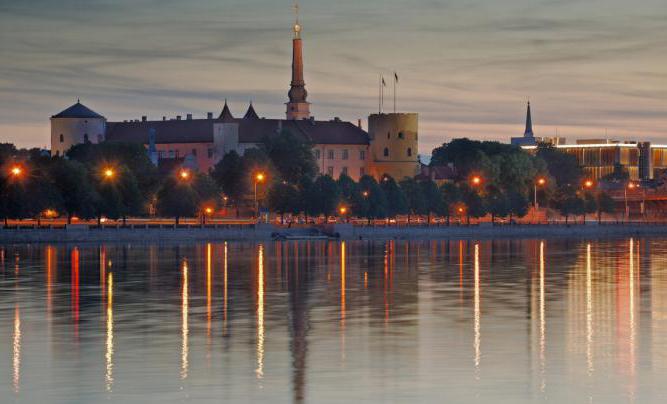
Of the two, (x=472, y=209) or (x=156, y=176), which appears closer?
(x=156, y=176)

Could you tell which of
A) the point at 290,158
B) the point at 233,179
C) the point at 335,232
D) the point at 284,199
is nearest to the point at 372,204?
the point at 284,199

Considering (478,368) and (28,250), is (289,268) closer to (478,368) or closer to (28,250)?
(28,250)

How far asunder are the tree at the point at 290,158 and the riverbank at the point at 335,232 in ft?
115

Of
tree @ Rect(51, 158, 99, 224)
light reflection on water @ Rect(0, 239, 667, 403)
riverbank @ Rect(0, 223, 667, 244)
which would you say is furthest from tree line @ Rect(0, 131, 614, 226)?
light reflection on water @ Rect(0, 239, 667, 403)

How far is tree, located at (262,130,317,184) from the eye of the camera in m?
189

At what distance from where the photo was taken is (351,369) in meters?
35.7

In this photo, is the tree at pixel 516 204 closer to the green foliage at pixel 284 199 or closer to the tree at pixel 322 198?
the tree at pixel 322 198

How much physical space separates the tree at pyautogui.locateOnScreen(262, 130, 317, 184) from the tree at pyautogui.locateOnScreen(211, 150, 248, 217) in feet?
37.4

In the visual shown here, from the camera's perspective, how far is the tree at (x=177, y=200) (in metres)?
146

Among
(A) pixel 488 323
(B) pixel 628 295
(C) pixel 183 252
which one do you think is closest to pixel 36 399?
(A) pixel 488 323

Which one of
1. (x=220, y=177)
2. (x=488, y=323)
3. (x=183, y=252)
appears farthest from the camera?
(x=220, y=177)

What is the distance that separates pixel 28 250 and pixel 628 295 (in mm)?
59712

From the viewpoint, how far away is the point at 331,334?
43.4 m

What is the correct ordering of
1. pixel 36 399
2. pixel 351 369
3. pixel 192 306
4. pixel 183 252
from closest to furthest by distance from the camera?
pixel 36 399, pixel 351 369, pixel 192 306, pixel 183 252
